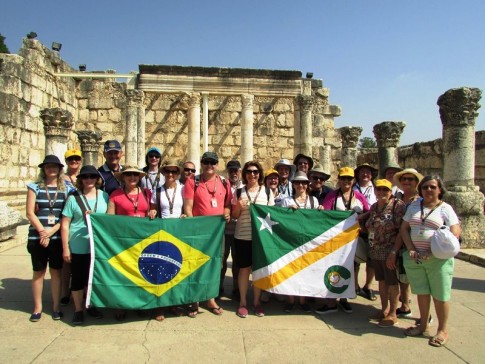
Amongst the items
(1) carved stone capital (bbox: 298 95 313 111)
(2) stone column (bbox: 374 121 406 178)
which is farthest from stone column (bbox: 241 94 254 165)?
(2) stone column (bbox: 374 121 406 178)

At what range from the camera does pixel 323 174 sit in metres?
6.29

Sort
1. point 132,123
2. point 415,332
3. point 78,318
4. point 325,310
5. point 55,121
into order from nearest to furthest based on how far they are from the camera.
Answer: point 415,332 < point 78,318 < point 325,310 < point 55,121 < point 132,123

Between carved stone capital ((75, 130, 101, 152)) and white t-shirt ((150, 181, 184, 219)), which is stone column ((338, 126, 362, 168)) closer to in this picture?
carved stone capital ((75, 130, 101, 152))

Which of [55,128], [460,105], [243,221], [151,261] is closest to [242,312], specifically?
[243,221]

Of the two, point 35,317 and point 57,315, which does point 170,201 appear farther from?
point 35,317

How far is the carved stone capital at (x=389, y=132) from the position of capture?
13.0 m

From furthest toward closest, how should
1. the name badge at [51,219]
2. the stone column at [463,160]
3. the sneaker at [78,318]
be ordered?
the stone column at [463,160] < the name badge at [51,219] < the sneaker at [78,318]

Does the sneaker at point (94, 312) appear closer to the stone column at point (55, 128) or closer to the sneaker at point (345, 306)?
the sneaker at point (345, 306)

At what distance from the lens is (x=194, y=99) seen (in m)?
16.9

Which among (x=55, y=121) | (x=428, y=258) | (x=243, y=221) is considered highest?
(x=55, y=121)

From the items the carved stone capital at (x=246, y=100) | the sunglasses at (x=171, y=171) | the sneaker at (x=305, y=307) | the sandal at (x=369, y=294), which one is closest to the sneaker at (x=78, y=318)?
the sunglasses at (x=171, y=171)

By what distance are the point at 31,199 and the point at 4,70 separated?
9838 millimetres

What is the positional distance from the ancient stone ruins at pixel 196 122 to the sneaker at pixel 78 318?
16.6 ft

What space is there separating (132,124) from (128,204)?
12309 mm
